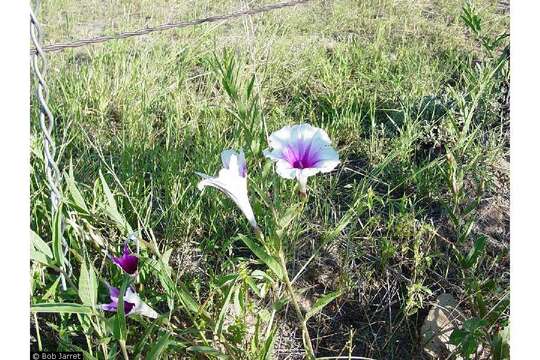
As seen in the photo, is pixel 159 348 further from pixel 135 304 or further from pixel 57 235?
pixel 57 235

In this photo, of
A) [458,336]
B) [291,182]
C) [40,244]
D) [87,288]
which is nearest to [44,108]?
[40,244]

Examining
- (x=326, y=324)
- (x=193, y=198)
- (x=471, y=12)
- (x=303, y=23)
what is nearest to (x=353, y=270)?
(x=326, y=324)

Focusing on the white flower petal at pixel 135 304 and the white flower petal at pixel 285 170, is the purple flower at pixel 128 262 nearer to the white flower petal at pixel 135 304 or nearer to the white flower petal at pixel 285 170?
the white flower petal at pixel 135 304

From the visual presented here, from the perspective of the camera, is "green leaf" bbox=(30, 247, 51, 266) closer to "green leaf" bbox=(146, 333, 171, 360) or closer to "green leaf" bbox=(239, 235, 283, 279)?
"green leaf" bbox=(146, 333, 171, 360)

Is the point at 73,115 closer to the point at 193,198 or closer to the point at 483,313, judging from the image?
the point at 193,198

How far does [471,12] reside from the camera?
194 centimetres

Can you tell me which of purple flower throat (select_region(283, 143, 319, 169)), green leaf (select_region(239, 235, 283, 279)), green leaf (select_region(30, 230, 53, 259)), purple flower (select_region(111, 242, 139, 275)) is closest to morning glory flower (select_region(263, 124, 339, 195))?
purple flower throat (select_region(283, 143, 319, 169))

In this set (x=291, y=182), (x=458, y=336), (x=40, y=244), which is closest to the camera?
(x=40, y=244)

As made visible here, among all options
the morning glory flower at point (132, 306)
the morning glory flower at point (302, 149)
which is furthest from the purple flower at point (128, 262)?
the morning glory flower at point (302, 149)

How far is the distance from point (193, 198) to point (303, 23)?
1.21 m

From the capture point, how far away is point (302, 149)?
1.15 m

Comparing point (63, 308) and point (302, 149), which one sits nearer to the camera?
point (63, 308)

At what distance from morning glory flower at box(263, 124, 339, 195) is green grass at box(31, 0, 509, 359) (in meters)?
0.07

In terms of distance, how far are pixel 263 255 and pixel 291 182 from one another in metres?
0.59
